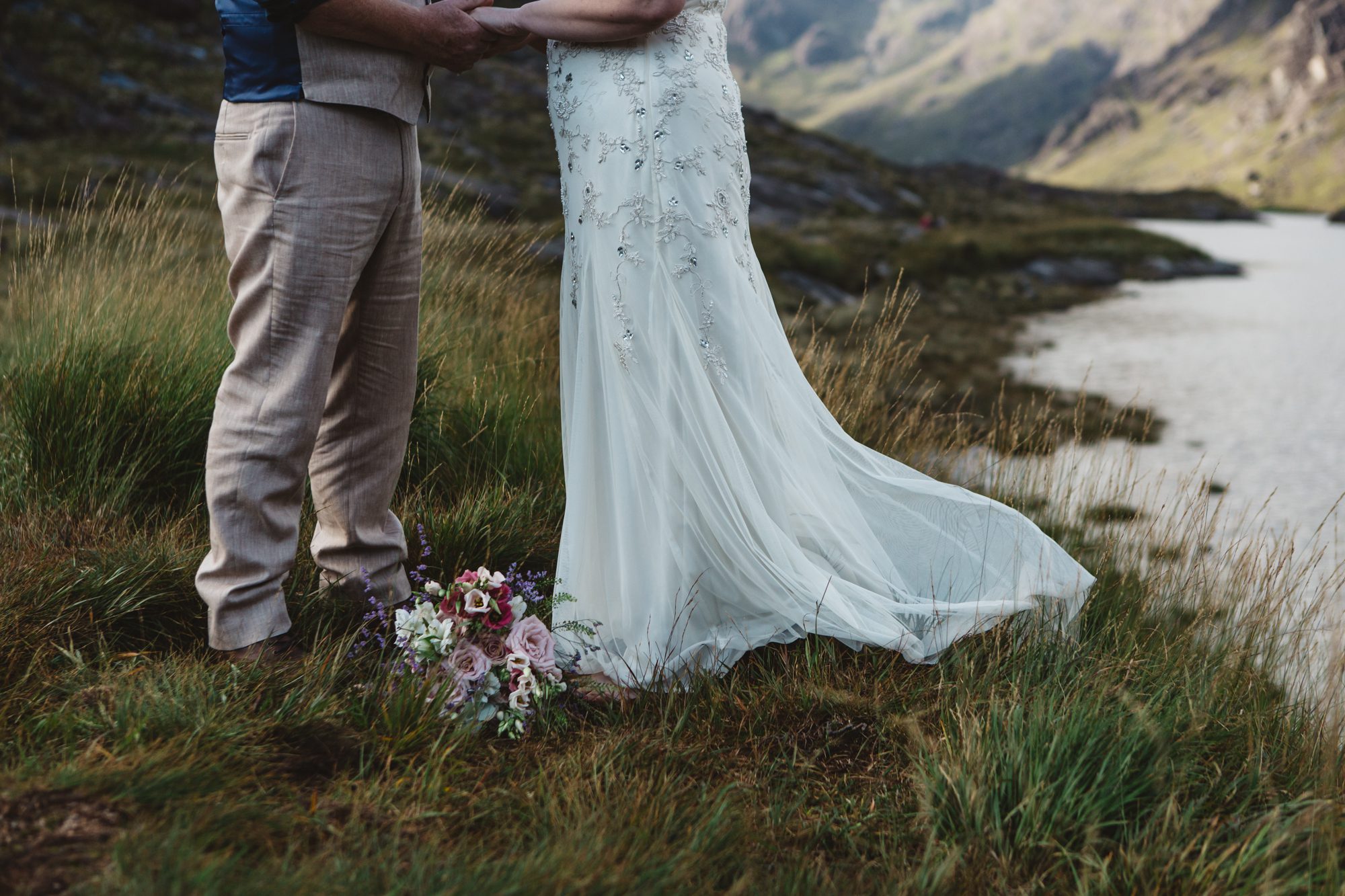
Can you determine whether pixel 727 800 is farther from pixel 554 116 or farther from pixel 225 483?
pixel 554 116

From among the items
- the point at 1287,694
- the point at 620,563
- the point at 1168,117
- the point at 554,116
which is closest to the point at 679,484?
the point at 620,563

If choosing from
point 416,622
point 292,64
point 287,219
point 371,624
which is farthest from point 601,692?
point 292,64

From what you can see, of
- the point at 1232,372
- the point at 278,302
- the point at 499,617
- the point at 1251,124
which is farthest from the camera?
the point at 1251,124

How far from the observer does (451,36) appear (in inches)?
102

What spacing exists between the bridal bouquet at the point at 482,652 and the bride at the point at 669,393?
197 mm

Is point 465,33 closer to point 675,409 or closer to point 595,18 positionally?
point 595,18

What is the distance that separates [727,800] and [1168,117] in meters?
211

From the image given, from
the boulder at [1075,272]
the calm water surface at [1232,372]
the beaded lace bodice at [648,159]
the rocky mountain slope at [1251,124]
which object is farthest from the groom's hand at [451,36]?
the rocky mountain slope at [1251,124]

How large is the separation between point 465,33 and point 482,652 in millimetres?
1656

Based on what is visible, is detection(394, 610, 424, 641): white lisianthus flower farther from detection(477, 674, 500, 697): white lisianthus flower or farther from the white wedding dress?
the white wedding dress

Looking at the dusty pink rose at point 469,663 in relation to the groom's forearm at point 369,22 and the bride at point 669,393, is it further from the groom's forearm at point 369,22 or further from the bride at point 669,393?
the groom's forearm at point 369,22

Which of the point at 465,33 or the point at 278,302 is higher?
the point at 465,33

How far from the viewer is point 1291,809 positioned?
7.13ft

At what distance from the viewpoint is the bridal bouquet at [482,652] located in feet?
7.81
